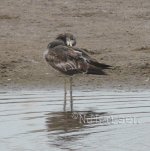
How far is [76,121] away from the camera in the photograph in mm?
9953

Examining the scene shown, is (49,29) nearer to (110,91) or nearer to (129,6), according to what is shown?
(129,6)

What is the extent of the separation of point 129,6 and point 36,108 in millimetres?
7438

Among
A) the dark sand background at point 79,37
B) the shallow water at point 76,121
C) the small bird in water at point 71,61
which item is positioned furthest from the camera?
the dark sand background at point 79,37

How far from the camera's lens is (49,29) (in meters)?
15.6

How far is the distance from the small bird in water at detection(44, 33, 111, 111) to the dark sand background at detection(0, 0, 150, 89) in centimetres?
118

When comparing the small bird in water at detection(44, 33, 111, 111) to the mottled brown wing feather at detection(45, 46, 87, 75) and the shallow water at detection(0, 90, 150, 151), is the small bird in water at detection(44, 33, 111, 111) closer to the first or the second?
the mottled brown wing feather at detection(45, 46, 87, 75)

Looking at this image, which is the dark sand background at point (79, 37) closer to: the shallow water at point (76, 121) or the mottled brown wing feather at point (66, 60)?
the shallow water at point (76, 121)

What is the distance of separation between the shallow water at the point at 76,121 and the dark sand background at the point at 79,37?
96cm

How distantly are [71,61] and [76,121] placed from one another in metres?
1.49

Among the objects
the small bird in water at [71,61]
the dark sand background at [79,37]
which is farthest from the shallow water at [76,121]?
the dark sand background at [79,37]

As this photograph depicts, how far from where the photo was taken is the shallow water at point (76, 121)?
28.4 ft

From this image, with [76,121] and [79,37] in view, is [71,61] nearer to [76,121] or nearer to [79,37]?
[76,121]

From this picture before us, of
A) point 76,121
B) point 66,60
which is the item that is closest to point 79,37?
point 66,60

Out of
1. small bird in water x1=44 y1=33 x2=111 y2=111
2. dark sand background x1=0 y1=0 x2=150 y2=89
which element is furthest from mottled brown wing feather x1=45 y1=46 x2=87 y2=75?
dark sand background x1=0 y1=0 x2=150 y2=89
